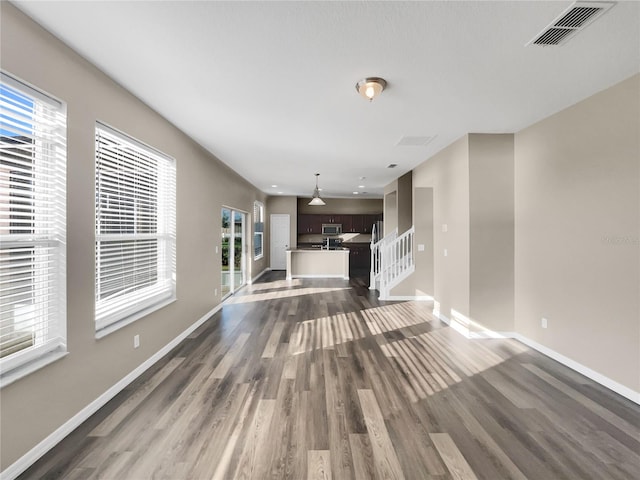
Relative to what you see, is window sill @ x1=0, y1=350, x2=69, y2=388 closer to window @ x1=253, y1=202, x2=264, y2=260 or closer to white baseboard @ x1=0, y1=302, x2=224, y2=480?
white baseboard @ x1=0, y1=302, x2=224, y2=480

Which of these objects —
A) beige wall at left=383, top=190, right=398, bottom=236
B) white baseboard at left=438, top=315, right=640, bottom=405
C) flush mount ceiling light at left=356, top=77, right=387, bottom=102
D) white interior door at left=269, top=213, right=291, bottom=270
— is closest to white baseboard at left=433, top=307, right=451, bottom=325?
white baseboard at left=438, top=315, right=640, bottom=405

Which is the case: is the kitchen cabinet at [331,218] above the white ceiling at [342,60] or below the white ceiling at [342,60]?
below

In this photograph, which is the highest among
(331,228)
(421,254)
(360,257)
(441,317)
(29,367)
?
(331,228)

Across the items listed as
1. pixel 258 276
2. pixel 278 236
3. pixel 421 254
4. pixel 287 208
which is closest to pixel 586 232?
pixel 421 254

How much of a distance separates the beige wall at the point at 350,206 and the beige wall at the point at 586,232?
724 centimetres

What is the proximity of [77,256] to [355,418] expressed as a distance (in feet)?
7.91

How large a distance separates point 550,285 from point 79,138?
4.73 meters

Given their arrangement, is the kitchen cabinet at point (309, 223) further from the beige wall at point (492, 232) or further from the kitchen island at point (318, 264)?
the beige wall at point (492, 232)

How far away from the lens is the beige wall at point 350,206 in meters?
10.9

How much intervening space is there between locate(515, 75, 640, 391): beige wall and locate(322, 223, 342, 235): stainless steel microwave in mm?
7289

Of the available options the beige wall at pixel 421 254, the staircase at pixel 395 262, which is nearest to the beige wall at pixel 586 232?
the beige wall at pixel 421 254

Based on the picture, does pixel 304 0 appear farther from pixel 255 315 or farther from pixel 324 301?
pixel 324 301

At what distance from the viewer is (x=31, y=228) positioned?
6.18 feet

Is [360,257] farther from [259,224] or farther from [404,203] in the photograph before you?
[404,203]
